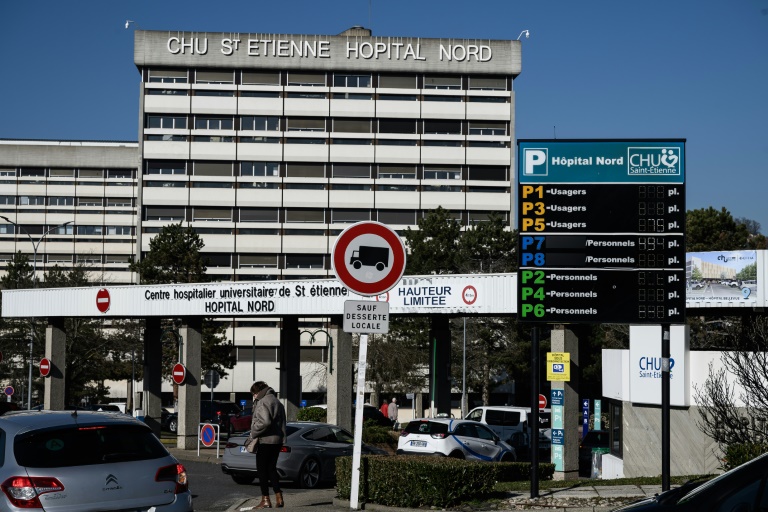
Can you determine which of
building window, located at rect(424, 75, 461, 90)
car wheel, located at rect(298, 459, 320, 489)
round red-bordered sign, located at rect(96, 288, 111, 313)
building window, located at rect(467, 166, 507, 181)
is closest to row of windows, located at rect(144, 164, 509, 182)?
building window, located at rect(467, 166, 507, 181)

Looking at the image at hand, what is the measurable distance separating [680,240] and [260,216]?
251 ft

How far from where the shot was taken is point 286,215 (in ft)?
290

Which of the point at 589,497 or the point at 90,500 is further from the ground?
the point at 90,500

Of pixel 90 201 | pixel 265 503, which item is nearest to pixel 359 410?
pixel 265 503

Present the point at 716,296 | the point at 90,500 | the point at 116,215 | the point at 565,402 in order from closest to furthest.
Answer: the point at 90,500 < the point at 565,402 < the point at 716,296 < the point at 116,215

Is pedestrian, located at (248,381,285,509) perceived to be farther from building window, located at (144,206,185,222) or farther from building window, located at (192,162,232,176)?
building window, located at (144,206,185,222)

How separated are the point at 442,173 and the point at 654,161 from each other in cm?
7501

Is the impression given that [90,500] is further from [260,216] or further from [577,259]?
[260,216]

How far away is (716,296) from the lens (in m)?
33.2

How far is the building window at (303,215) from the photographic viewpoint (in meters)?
88.1

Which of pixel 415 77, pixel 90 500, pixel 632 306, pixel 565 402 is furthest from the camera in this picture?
pixel 415 77

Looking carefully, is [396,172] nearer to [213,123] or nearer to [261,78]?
[261,78]

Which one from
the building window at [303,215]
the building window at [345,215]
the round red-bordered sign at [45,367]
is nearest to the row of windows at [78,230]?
the building window at [303,215]

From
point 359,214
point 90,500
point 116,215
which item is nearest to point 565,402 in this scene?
point 90,500
